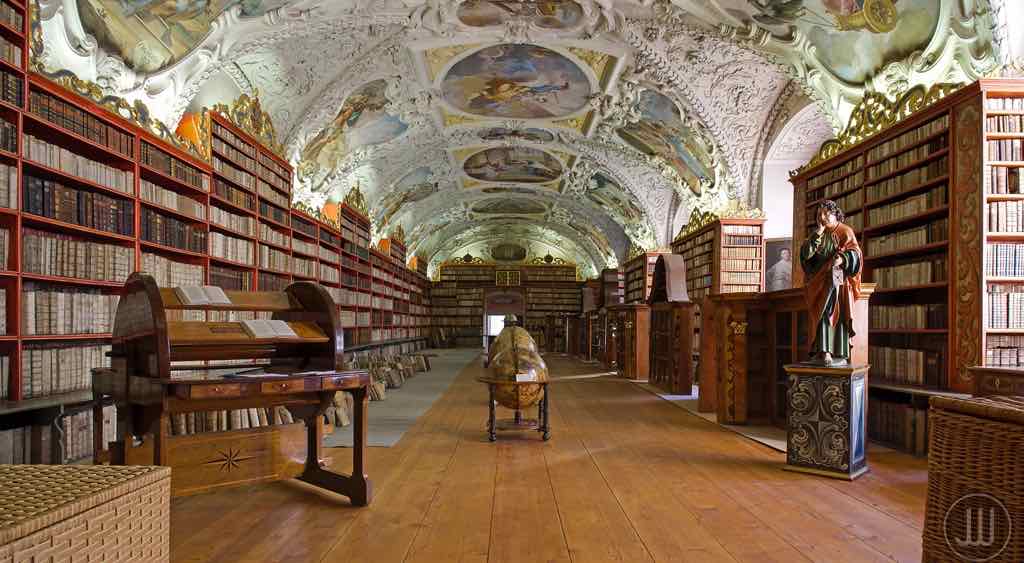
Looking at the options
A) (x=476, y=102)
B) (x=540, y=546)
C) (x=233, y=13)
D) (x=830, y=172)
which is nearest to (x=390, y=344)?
(x=476, y=102)

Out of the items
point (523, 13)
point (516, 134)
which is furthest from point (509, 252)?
point (523, 13)

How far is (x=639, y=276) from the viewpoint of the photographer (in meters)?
22.4

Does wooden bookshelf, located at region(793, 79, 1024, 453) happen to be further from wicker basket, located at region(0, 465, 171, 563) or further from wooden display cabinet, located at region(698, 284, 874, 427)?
wicker basket, located at region(0, 465, 171, 563)

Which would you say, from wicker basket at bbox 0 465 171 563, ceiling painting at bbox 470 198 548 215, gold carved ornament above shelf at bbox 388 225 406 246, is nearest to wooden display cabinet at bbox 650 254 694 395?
wicker basket at bbox 0 465 171 563

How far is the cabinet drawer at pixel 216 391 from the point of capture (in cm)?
360

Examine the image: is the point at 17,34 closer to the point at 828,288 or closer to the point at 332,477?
the point at 332,477

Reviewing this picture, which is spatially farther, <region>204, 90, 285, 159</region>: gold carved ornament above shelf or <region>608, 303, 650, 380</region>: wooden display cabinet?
<region>608, 303, 650, 380</region>: wooden display cabinet

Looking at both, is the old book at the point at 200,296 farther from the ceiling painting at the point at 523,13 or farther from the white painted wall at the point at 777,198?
the white painted wall at the point at 777,198

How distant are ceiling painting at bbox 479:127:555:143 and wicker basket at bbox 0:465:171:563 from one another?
1572 centimetres

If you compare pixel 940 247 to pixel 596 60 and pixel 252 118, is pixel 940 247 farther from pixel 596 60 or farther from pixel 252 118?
pixel 252 118

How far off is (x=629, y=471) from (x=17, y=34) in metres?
6.25

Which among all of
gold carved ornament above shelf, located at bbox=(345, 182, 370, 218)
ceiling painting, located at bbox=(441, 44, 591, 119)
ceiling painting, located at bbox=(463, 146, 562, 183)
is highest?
ceiling painting, located at bbox=(441, 44, 591, 119)

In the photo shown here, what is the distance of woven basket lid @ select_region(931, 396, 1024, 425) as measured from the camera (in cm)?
235

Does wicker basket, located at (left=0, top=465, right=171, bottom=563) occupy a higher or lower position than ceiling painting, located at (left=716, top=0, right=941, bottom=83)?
lower
